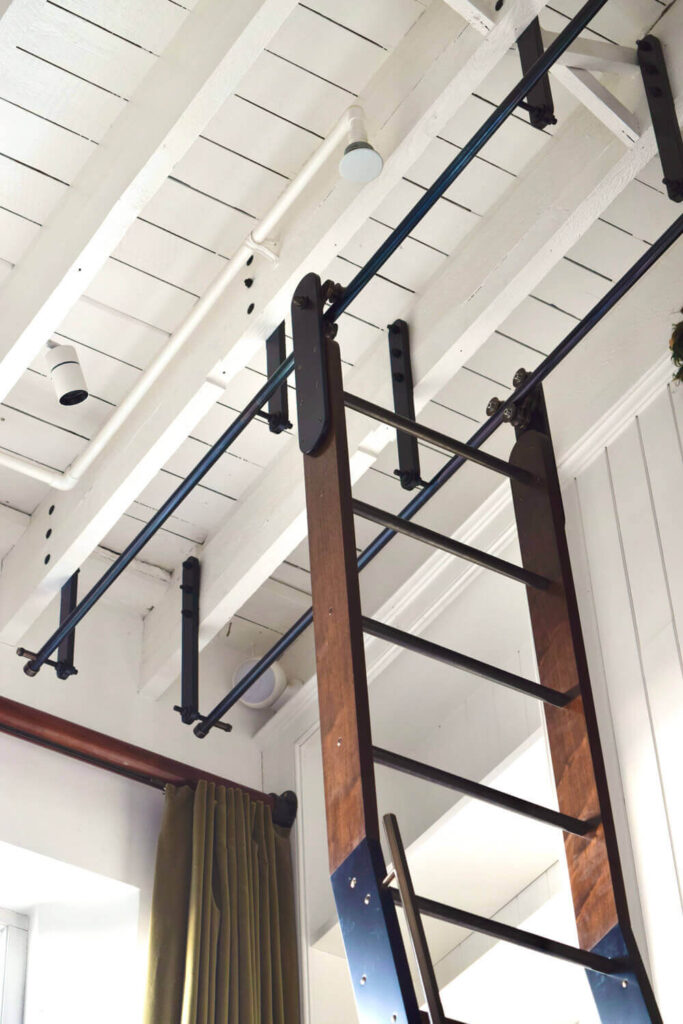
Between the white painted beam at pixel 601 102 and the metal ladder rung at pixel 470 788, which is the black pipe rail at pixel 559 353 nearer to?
the white painted beam at pixel 601 102

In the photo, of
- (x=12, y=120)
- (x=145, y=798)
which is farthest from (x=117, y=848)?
(x=12, y=120)

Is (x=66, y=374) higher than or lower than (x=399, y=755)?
higher

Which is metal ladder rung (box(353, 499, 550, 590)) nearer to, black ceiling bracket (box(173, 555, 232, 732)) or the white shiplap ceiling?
the white shiplap ceiling

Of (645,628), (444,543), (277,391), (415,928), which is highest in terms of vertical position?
(277,391)

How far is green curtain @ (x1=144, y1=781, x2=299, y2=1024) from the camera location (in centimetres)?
352

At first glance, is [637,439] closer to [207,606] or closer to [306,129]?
[306,129]

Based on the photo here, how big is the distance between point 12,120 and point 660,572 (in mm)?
1872

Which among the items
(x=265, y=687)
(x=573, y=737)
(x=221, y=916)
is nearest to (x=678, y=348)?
(x=573, y=737)

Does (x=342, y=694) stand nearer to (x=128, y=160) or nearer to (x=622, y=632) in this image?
(x=622, y=632)

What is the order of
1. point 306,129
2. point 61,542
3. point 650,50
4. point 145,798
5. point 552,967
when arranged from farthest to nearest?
1. point 145,798
2. point 61,542
3. point 552,967
4. point 306,129
5. point 650,50

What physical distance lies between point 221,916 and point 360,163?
2.13m

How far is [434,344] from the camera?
3338 mm

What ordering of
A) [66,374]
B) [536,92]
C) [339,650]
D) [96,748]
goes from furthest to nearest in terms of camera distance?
[96,748] → [66,374] → [536,92] → [339,650]

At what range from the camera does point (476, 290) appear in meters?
3.23
